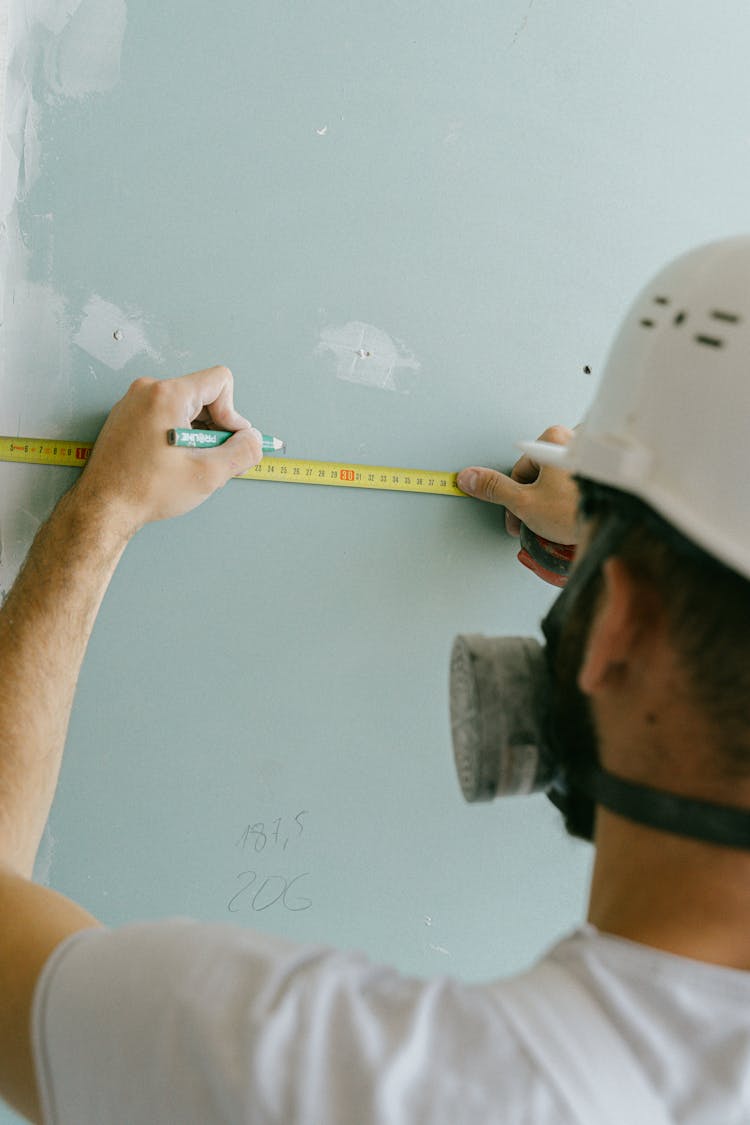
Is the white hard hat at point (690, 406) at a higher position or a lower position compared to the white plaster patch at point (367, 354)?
higher

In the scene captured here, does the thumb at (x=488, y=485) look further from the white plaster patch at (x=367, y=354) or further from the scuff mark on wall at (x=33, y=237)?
the scuff mark on wall at (x=33, y=237)

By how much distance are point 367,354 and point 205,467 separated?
0.35 m

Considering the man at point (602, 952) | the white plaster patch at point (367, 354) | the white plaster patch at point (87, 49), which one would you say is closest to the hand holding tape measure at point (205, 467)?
the white plaster patch at point (367, 354)

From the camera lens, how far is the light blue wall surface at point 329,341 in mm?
1370

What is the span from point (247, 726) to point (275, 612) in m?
0.19

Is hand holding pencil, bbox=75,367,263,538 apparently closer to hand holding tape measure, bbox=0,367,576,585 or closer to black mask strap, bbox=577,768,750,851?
hand holding tape measure, bbox=0,367,576,585

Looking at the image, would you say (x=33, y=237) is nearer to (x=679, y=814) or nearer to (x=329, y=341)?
(x=329, y=341)

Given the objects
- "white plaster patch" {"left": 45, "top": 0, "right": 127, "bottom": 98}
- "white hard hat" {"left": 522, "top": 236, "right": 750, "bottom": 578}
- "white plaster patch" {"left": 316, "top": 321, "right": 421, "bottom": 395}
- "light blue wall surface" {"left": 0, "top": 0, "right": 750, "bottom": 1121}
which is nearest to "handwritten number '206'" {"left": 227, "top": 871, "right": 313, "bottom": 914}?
"light blue wall surface" {"left": 0, "top": 0, "right": 750, "bottom": 1121}

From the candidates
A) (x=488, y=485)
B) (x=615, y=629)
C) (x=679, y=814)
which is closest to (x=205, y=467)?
(x=488, y=485)

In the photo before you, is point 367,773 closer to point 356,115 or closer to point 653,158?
point 356,115

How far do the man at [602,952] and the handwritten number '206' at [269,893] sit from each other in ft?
2.10

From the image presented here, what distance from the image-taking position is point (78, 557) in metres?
1.29

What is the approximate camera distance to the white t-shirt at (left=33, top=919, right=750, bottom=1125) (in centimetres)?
75

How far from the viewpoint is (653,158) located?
5.55 ft
